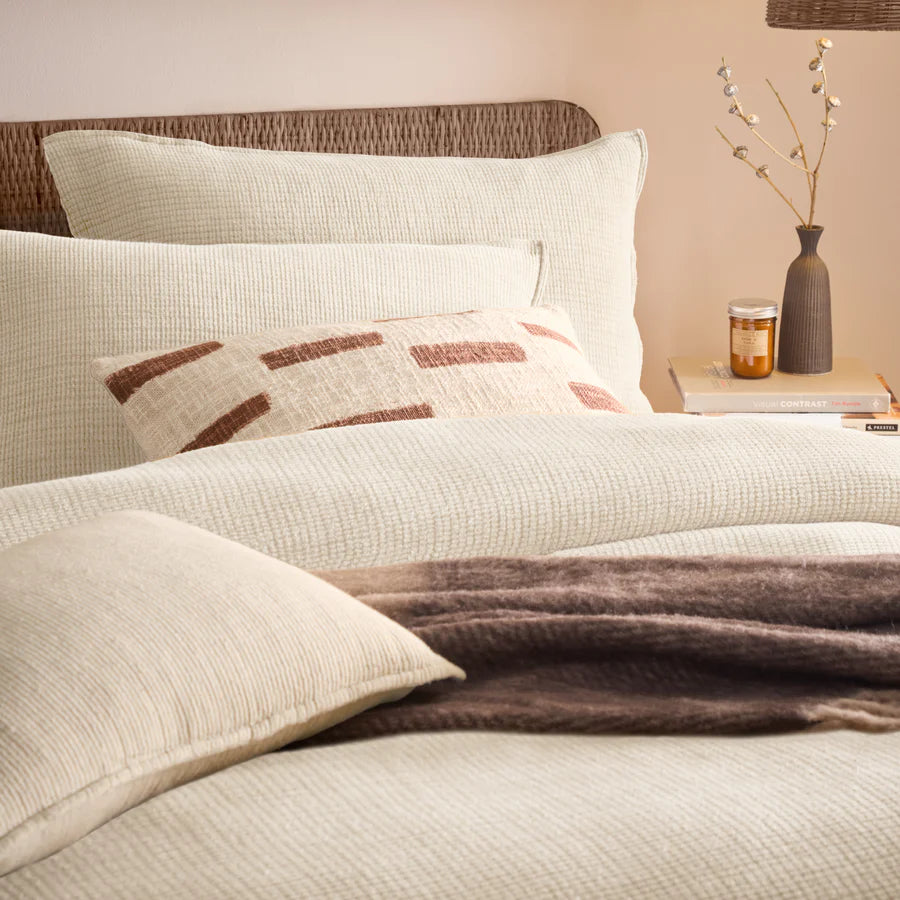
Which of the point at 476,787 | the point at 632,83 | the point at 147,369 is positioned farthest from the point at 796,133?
the point at 476,787

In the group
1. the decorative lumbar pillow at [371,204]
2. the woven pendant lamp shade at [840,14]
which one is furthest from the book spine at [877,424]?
the woven pendant lamp shade at [840,14]

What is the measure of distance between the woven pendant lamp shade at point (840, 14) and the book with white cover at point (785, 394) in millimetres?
636

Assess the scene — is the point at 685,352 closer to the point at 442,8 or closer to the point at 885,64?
the point at 885,64

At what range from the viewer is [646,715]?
0.85 m

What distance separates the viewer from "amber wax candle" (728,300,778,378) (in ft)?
7.70

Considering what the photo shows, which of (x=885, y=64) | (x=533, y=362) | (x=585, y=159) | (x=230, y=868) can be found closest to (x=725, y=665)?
(x=230, y=868)

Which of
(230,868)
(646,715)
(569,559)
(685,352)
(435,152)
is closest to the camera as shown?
(230,868)

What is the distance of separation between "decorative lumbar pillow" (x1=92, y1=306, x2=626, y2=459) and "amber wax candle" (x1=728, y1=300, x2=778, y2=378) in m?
0.84

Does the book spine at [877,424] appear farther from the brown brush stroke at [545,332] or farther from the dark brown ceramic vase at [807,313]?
the brown brush stroke at [545,332]

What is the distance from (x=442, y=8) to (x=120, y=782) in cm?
208

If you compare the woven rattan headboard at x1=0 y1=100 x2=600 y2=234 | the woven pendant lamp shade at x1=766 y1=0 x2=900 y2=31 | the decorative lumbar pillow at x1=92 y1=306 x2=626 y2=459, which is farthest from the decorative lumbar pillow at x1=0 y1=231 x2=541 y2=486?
the woven pendant lamp shade at x1=766 y1=0 x2=900 y2=31

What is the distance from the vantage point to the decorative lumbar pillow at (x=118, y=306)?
1633 mm

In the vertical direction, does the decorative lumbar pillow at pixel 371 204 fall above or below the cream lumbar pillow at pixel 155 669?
above

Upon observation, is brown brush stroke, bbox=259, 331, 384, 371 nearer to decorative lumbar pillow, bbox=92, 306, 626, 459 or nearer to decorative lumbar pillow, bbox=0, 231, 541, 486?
decorative lumbar pillow, bbox=92, 306, 626, 459
